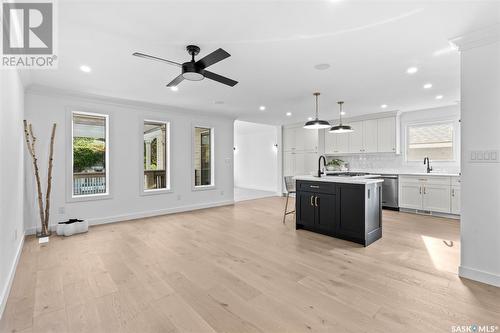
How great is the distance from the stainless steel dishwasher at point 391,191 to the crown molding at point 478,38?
399 centimetres

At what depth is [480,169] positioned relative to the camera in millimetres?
2477

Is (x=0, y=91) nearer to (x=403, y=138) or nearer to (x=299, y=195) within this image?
(x=299, y=195)

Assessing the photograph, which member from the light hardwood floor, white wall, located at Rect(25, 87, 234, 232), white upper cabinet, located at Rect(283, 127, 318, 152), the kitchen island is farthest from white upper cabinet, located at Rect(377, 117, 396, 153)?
white wall, located at Rect(25, 87, 234, 232)

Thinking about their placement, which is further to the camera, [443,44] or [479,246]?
[443,44]

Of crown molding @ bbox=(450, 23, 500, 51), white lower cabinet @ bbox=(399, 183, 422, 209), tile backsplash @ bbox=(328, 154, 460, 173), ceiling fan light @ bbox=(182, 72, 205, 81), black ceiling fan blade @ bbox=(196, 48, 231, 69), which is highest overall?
crown molding @ bbox=(450, 23, 500, 51)

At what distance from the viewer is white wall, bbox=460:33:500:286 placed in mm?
2391

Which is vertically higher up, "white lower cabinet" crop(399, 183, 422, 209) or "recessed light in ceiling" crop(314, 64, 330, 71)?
"recessed light in ceiling" crop(314, 64, 330, 71)

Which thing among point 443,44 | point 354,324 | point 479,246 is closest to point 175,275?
point 354,324

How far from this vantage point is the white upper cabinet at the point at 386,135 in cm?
626

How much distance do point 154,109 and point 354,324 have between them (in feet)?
17.7

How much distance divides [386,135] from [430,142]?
976 millimetres

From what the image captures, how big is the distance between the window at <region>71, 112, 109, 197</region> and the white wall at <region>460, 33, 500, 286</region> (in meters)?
5.74

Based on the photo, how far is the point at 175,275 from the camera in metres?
2.63

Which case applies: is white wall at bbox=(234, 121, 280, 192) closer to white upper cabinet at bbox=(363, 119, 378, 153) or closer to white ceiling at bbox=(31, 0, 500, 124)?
white upper cabinet at bbox=(363, 119, 378, 153)
